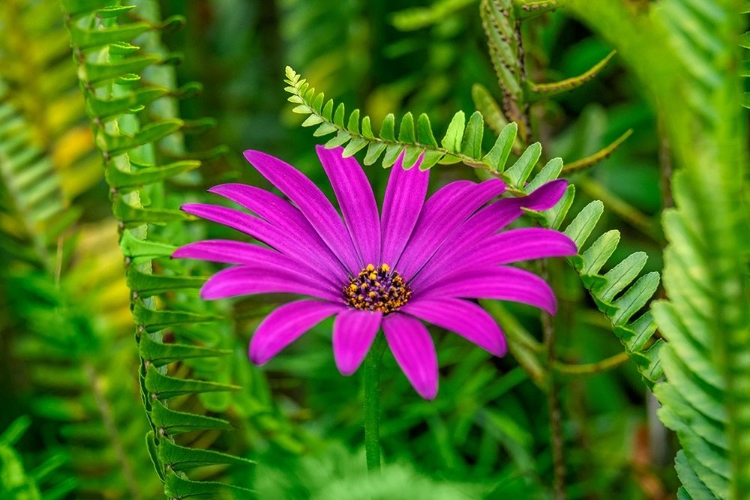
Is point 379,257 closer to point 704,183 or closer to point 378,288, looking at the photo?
point 378,288

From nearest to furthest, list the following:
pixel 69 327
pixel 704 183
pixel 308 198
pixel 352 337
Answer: pixel 704 183, pixel 352 337, pixel 308 198, pixel 69 327

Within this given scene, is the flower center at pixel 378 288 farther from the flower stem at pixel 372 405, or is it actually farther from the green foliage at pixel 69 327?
the green foliage at pixel 69 327

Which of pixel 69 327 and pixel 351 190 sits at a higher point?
pixel 351 190

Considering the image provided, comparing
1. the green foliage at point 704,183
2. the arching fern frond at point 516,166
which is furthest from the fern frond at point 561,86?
the green foliage at point 704,183

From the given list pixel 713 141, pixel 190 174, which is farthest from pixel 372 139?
pixel 190 174

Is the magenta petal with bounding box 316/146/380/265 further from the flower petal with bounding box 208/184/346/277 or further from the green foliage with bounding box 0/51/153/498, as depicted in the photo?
the green foliage with bounding box 0/51/153/498

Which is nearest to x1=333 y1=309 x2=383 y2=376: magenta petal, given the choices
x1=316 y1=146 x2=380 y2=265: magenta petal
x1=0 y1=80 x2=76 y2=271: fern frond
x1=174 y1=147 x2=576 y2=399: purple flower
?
x1=174 y1=147 x2=576 y2=399: purple flower

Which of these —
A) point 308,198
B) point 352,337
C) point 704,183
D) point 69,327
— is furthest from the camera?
point 69,327

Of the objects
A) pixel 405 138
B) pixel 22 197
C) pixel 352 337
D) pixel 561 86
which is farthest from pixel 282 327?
pixel 22 197

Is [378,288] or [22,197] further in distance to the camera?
[22,197]
